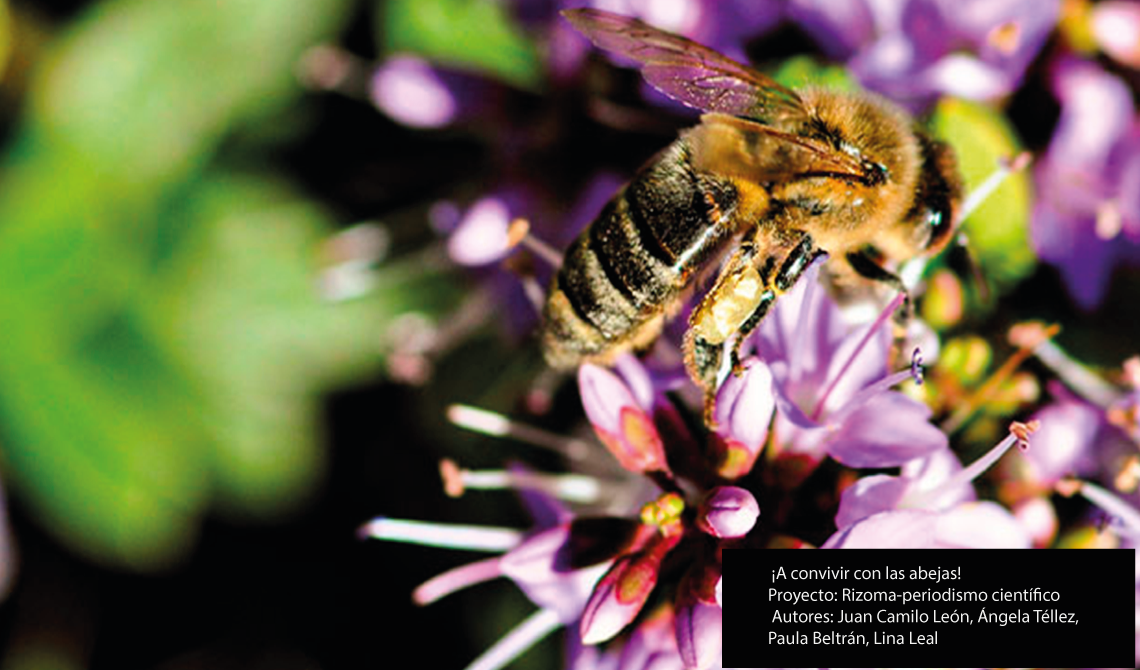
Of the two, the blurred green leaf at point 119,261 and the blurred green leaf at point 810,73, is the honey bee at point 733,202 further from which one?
the blurred green leaf at point 119,261

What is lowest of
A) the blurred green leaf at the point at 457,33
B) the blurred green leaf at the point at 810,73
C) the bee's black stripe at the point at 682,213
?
the blurred green leaf at the point at 457,33

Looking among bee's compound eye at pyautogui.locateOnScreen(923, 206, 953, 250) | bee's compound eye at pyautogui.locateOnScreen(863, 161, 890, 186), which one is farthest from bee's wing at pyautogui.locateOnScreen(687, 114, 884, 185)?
bee's compound eye at pyautogui.locateOnScreen(923, 206, 953, 250)

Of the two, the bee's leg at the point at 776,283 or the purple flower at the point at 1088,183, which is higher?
the bee's leg at the point at 776,283

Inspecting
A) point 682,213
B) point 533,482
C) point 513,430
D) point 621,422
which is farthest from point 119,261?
point 682,213

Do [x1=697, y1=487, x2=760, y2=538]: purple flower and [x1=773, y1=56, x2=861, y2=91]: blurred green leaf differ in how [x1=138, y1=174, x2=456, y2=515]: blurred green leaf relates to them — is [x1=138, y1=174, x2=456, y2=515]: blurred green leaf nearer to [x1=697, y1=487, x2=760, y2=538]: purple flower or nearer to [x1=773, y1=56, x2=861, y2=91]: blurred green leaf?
[x1=773, y1=56, x2=861, y2=91]: blurred green leaf

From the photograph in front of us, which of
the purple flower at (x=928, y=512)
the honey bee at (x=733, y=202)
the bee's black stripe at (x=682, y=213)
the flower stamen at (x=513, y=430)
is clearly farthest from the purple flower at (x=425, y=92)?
the purple flower at (x=928, y=512)

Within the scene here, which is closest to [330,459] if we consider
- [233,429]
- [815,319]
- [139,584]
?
[233,429]
